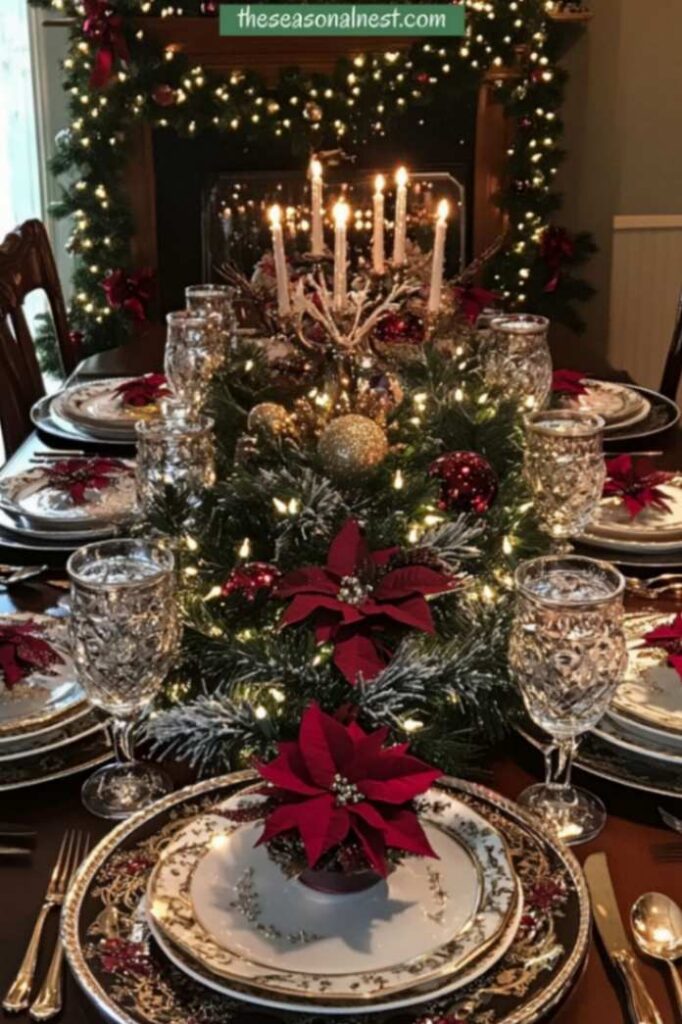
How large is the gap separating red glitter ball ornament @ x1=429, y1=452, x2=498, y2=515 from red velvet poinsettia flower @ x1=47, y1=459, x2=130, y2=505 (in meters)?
0.52

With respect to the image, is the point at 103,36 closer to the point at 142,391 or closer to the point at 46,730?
the point at 142,391

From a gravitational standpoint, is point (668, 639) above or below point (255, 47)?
below

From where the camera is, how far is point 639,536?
1.44m

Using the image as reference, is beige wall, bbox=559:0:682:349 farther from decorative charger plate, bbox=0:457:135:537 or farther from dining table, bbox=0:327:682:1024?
dining table, bbox=0:327:682:1024

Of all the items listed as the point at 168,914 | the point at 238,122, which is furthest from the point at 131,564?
the point at 238,122

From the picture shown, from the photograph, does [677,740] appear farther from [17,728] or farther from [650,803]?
[17,728]

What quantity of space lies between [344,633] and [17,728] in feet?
0.99

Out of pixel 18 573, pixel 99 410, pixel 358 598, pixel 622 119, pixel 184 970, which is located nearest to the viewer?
pixel 184 970

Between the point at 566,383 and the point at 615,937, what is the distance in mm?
1193

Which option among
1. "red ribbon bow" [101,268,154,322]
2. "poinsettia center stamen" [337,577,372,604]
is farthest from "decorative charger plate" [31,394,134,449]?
"red ribbon bow" [101,268,154,322]

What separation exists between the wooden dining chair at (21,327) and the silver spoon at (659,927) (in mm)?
1455

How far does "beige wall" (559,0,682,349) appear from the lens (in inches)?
146

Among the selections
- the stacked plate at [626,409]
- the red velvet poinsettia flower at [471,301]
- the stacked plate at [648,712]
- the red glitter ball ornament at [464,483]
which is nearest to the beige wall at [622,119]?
the red velvet poinsettia flower at [471,301]

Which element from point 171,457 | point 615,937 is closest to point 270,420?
point 171,457
